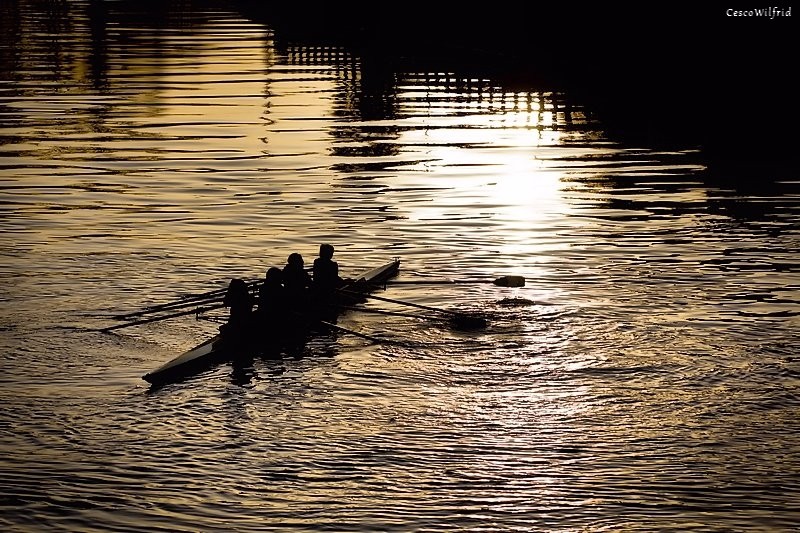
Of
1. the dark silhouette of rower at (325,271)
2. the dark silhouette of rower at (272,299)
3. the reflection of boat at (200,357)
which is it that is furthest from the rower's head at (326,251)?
the dark silhouette of rower at (272,299)

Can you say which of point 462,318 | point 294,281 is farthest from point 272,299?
point 462,318

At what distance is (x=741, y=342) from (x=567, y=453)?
7.38 meters

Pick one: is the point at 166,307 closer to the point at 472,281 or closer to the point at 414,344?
the point at 414,344

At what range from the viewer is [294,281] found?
87.8 ft

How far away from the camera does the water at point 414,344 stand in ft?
61.9

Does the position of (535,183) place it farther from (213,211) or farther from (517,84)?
(517,84)

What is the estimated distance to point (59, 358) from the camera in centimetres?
2500

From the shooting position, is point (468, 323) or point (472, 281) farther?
point (472, 281)

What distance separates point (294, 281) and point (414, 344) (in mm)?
2777

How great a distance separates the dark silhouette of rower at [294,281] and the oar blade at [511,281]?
531 cm

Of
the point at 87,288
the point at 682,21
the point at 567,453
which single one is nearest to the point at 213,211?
the point at 87,288

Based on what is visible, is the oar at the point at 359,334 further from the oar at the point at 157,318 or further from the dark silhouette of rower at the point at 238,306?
the oar at the point at 157,318

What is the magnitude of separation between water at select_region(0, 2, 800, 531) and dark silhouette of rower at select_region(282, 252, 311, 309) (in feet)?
4.09

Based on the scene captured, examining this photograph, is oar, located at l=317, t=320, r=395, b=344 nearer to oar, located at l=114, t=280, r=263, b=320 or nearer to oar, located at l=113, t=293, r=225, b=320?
oar, located at l=114, t=280, r=263, b=320
